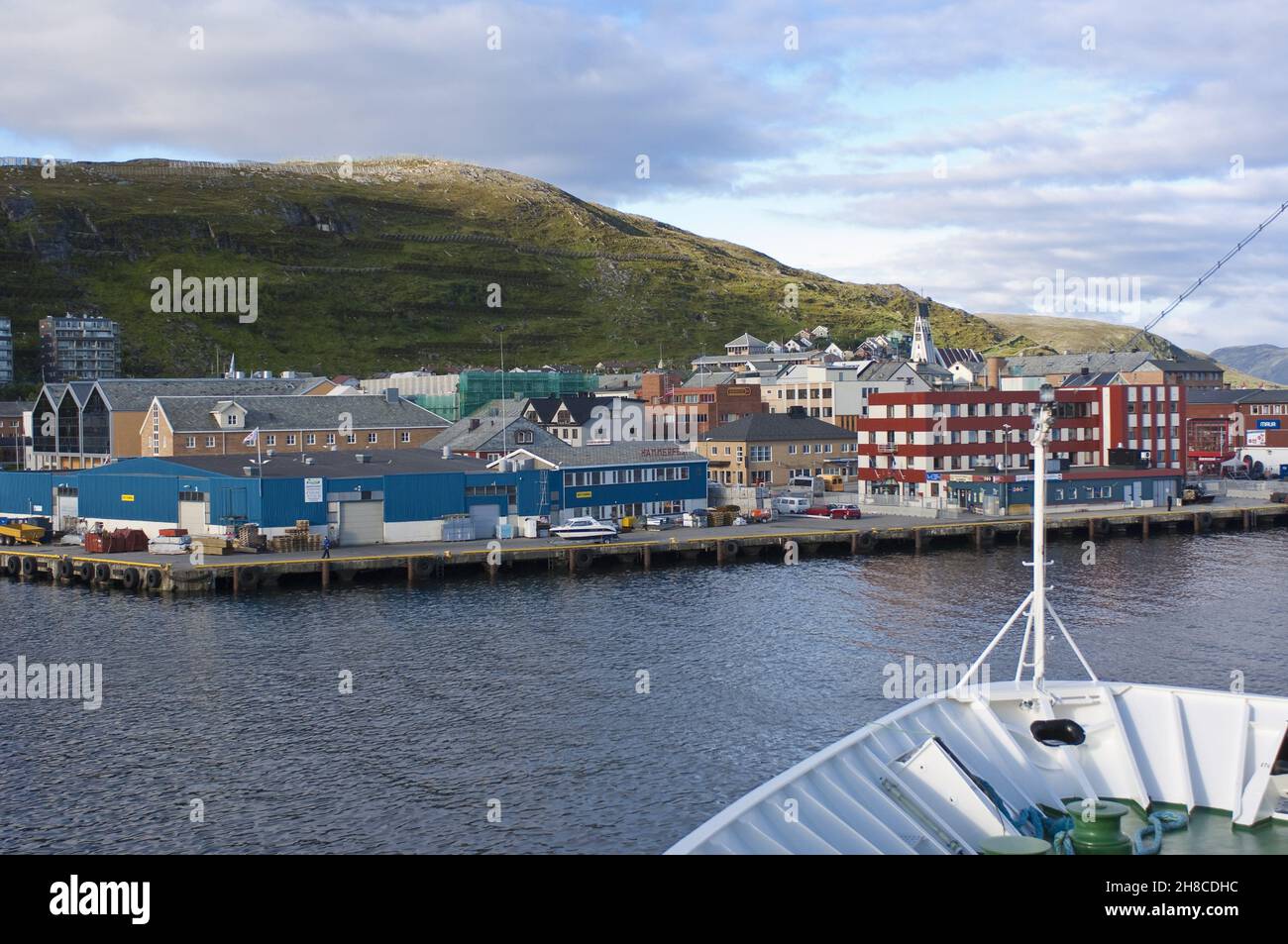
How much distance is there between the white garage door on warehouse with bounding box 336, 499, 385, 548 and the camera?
Result: 235ft

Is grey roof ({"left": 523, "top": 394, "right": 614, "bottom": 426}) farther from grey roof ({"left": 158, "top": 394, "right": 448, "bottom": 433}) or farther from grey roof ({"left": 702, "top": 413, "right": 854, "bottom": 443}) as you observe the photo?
grey roof ({"left": 158, "top": 394, "right": 448, "bottom": 433})

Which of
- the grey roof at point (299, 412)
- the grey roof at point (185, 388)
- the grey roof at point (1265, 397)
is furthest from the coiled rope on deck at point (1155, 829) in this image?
the grey roof at point (1265, 397)

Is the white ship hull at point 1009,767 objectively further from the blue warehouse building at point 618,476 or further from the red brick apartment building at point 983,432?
the red brick apartment building at point 983,432

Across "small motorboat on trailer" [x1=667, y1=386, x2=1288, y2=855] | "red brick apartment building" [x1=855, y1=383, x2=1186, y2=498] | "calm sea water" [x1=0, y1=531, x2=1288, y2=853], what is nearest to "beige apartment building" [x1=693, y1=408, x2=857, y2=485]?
"red brick apartment building" [x1=855, y1=383, x2=1186, y2=498]

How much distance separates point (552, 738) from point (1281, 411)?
384 ft

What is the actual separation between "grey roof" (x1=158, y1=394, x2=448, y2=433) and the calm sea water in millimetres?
32625

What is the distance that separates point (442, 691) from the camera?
134 ft

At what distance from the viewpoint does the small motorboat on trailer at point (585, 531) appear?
240 feet

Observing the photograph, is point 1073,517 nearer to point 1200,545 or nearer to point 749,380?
point 1200,545

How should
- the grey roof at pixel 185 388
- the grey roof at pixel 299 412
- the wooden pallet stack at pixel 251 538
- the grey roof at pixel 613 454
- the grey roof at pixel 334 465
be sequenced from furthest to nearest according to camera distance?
1. the grey roof at pixel 185 388
2. the grey roof at pixel 299 412
3. the grey roof at pixel 613 454
4. the grey roof at pixel 334 465
5. the wooden pallet stack at pixel 251 538

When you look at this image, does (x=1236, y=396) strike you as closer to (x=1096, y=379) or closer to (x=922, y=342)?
Result: (x=1096, y=379)

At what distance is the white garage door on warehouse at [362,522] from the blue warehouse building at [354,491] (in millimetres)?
58
